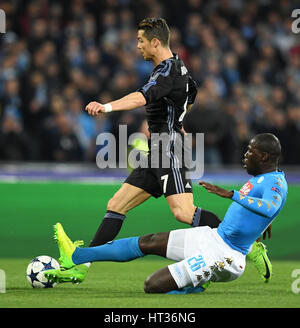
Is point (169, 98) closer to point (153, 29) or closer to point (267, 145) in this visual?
point (153, 29)

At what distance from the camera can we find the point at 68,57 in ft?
52.0

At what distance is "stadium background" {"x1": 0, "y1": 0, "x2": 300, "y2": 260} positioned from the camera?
1466 centimetres

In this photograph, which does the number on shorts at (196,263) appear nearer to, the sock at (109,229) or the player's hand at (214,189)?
the player's hand at (214,189)

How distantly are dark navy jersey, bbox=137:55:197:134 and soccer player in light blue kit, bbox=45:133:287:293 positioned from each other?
99 centimetres

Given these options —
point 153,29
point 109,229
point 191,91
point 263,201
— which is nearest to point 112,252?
point 109,229

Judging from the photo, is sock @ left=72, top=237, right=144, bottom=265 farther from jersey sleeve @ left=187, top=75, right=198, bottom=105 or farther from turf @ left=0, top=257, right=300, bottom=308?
jersey sleeve @ left=187, top=75, right=198, bottom=105

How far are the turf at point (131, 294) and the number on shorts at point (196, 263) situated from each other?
228 mm

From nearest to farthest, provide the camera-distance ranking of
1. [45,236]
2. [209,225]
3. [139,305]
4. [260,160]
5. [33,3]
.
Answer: [139,305] → [260,160] → [209,225] → [45,236] → [33,3]

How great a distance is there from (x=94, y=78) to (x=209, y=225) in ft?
28.4

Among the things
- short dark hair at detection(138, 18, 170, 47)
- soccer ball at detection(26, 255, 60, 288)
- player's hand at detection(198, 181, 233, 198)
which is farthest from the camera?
short dark hair at detection(138, 18, 170, 47)

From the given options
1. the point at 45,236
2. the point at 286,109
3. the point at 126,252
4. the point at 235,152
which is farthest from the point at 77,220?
the point at 286,109

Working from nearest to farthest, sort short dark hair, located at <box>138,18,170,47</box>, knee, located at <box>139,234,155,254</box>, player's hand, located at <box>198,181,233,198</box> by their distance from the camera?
player's hand, located at <box>198,181,233,198</box> → knee, located at <box>139,234,155,254</box> → short dark hair, located at <box>138,18,170,47</box>

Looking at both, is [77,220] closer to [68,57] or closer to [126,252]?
[126,252]

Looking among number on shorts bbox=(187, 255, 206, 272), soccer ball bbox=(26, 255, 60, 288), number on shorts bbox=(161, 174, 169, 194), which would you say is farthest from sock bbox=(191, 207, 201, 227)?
soccer ball bbox=(26, 255, 60, 288)
